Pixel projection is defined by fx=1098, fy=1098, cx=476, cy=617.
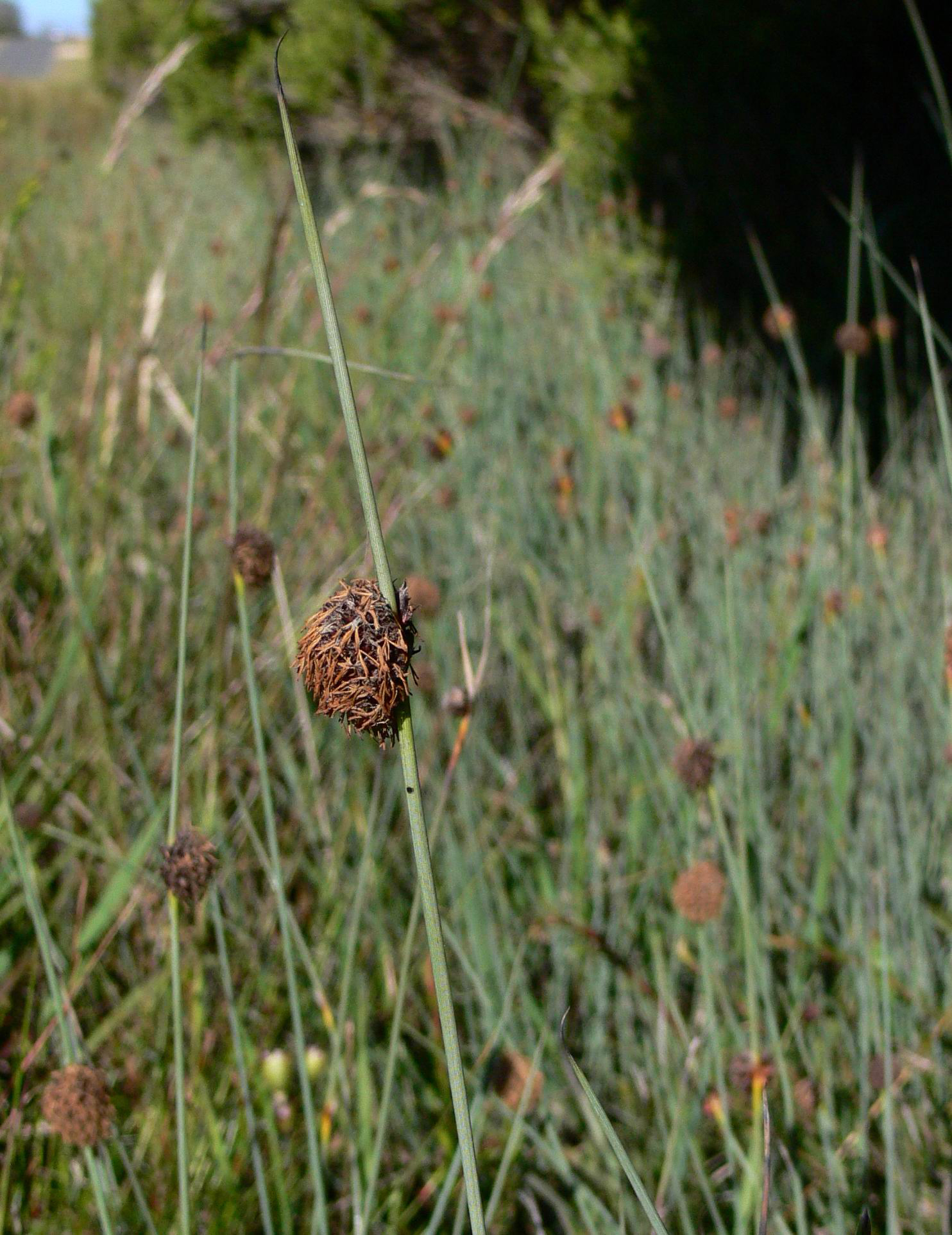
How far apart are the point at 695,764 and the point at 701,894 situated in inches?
5.4

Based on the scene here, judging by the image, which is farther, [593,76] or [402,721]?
[593,76]

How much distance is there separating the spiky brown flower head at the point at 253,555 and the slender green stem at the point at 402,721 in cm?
42

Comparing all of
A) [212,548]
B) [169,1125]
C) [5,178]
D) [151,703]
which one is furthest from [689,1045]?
[5,178]

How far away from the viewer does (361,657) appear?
453mm

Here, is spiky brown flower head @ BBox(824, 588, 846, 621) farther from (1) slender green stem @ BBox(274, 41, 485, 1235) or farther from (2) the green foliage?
(2) the green foliage

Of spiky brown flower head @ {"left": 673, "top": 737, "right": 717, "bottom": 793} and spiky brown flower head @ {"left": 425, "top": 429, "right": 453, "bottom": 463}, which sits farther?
spiky brown flower head @ {"left": 425, "top": 429, "right": 453, "bottom": 463}

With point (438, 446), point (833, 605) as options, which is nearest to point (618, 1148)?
point (833, 605)

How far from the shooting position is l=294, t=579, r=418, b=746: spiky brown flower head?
447 mm

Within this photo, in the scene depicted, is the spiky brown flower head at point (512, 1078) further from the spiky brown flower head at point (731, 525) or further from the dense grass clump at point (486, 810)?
the spiky brown flower head at point (731, 525)

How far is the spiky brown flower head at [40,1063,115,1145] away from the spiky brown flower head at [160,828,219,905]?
0.49 ft

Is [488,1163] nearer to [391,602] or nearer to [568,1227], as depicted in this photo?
[568,1227]

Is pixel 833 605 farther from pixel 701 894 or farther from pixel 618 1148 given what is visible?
pixel 618 1148

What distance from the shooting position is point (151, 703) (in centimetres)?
165

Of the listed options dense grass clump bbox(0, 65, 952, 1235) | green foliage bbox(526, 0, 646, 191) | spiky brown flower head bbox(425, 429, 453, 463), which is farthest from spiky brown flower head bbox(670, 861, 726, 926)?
green foliage bbox(526, 0, 646, 191)
